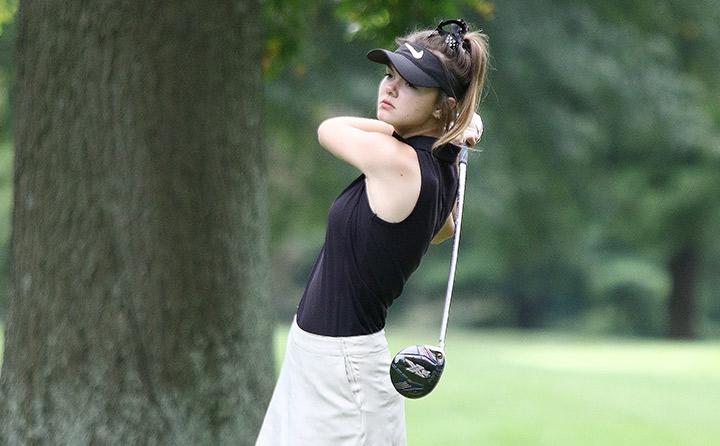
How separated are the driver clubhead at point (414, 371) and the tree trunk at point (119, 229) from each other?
172 centimetres

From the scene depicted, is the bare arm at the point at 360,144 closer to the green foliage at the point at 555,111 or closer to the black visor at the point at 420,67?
the black visor at the point at 420,67

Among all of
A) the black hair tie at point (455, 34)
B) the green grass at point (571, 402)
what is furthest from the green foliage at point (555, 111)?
the black hair tie at point (455, 34)

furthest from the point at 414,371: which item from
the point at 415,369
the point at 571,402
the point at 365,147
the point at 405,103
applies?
the point at 571,402

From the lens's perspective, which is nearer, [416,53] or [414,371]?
[414,371]

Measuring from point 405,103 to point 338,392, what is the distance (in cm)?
81

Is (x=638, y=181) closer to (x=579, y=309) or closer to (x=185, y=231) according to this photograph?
(x=579, y=309)

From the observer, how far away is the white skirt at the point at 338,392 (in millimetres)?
3266

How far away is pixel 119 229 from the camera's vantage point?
462cm

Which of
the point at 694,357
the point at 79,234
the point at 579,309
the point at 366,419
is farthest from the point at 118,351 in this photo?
the point at 579,309

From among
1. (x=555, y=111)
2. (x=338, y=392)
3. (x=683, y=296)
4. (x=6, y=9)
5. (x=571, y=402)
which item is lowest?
(x=571, y=402)

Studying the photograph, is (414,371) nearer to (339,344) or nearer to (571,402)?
(339,344)

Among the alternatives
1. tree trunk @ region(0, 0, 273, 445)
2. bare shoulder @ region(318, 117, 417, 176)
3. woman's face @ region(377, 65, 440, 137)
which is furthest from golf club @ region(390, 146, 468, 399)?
tree trunk @ region(0, 0, 273, 445)

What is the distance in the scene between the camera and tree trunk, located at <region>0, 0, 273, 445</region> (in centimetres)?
461

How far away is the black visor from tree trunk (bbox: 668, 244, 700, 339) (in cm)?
2778
